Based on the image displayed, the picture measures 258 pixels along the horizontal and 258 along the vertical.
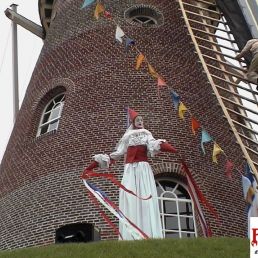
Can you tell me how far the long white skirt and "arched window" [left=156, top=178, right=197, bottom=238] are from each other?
1.83 metres

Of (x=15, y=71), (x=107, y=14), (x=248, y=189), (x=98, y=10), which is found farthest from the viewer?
(x=15, y=71)

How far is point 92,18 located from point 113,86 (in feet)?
9.29

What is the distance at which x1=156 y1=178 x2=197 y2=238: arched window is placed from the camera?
661 inches

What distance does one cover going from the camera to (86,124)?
1812 centimetres

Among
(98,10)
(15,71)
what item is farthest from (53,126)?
(15,71)

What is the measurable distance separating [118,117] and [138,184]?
3511 millimetres

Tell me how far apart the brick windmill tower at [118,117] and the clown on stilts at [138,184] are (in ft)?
2.92

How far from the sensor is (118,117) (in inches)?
711

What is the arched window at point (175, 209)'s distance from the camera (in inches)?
661

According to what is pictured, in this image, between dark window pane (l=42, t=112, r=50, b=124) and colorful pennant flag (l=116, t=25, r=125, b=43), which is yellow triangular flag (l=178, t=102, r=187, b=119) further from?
dark window pane (l=42, t=112, r=50, b=124)

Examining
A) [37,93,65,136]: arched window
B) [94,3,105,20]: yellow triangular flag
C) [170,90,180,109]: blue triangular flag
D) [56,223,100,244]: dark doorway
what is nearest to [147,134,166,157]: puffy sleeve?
[56,223,100,244]: dark doorway

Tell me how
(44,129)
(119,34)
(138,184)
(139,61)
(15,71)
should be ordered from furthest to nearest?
→ (15,71) → (44,129) → (119,34) → (139,61) → (138,184)

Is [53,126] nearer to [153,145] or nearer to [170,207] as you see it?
[170,207]

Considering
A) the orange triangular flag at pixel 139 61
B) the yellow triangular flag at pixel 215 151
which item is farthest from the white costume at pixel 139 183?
the orange triangular flag at pixel 139 61
